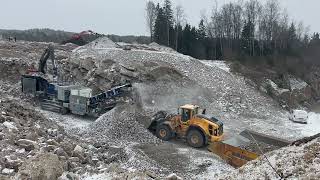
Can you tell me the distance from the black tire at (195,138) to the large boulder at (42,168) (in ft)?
21.8

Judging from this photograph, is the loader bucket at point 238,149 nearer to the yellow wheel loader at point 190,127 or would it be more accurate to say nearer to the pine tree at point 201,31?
the yellow wheel loader at point 190,127

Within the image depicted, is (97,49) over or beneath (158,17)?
beneath

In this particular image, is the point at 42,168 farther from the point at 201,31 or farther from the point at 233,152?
the point at 201,31

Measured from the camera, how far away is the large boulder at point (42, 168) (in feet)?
38.7

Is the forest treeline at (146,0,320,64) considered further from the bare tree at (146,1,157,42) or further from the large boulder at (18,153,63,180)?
the large boulder at (18,153,63,180)

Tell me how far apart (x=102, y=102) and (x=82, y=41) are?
20.8 meters

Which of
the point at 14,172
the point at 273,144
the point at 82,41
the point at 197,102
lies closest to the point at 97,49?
the point at 82,41

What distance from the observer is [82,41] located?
140ft

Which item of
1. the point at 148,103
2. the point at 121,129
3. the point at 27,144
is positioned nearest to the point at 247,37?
the point at 148,103

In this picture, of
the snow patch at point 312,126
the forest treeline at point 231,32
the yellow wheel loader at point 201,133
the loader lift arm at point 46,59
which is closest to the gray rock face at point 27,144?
the yellow wheel loader at point 201,133

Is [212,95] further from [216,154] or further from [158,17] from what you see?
[158,17]

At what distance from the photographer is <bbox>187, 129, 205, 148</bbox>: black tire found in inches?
710

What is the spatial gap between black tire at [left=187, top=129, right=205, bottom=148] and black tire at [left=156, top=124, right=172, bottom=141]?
3.10 ft

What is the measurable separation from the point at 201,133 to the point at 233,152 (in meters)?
2.33
